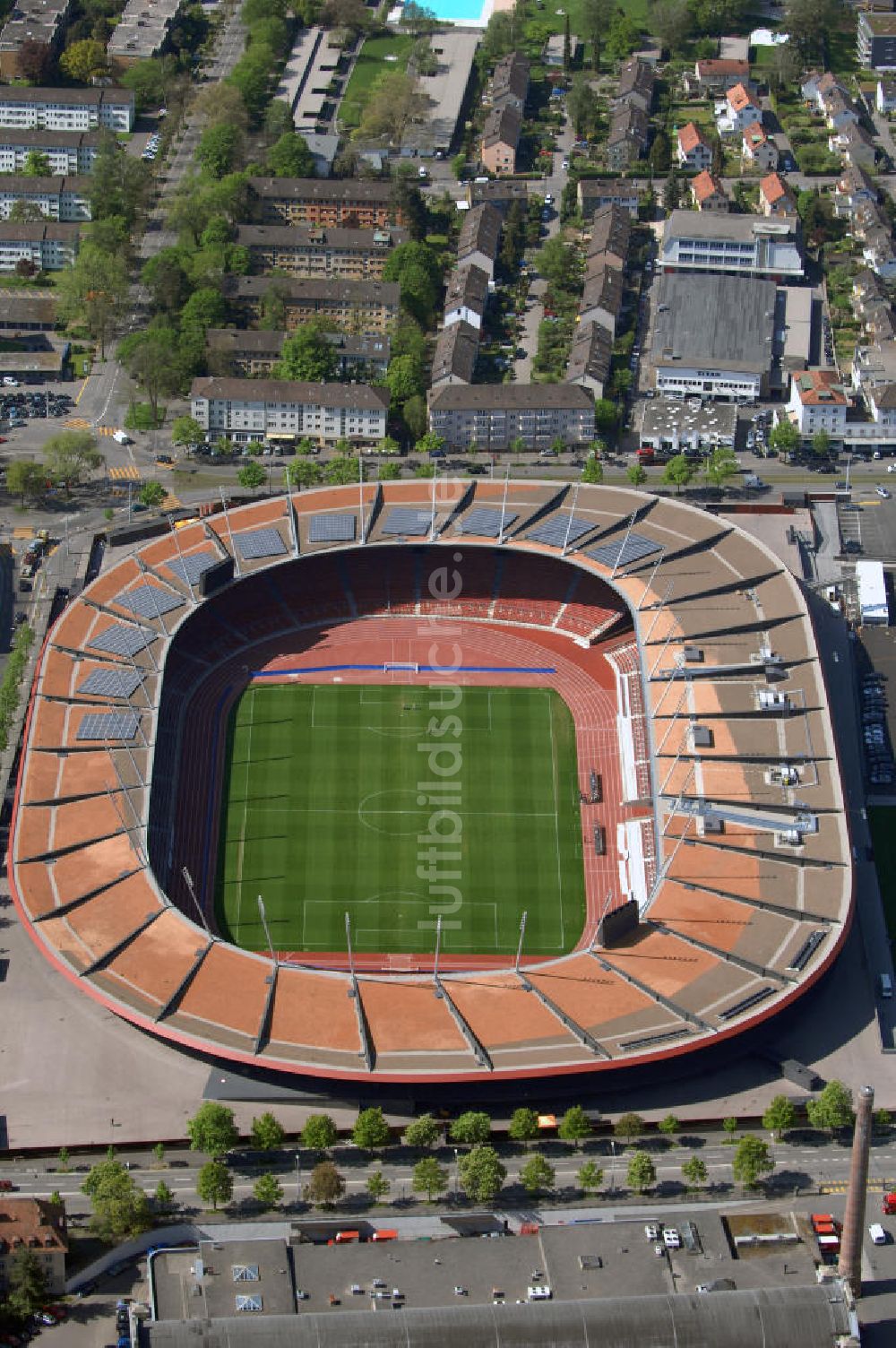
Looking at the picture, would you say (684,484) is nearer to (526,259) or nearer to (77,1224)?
(526,259)

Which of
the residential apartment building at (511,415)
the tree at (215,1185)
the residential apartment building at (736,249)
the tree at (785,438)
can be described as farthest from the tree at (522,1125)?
the residential apartment building at (736,249)

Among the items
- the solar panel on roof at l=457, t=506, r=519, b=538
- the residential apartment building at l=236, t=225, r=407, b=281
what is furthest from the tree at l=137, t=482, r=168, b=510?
the residential apartment building at l=236, t=225, r=407, b=281

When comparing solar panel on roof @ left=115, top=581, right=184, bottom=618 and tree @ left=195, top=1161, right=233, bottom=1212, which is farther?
solar panel on roof @ left=115, top=581, right=184, bottom=618

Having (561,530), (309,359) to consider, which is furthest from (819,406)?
(309,359)

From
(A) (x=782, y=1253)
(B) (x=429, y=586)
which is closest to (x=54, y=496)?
(B) (x=429, y=586)

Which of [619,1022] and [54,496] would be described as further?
[54,496]

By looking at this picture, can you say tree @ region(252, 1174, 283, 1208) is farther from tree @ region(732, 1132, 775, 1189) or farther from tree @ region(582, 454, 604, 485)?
tree @ region(582, 454, 604, 485)
